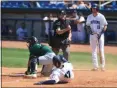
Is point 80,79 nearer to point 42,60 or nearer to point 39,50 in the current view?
point 42,60

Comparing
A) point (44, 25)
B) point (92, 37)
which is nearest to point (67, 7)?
point (44, 25)

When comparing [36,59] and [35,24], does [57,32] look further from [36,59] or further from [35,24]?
[35,24]

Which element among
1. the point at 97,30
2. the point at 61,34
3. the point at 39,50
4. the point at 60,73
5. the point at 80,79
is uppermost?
the point at 97,30

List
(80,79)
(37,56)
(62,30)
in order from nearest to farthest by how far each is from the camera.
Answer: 1. (80,79)
2. (37,56)
3. (62,30)

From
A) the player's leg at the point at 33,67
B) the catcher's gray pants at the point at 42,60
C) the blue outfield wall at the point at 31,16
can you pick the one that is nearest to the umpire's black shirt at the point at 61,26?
the catcher's gray pants at the point at 42,60

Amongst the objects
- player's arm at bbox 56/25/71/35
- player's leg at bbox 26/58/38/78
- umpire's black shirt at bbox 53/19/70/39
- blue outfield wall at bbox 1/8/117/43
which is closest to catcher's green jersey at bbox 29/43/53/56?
player's leg at bbox 26/58/38/78

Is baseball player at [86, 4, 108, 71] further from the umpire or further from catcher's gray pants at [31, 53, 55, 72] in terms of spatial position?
catcher's gray pants at [31, 53, 55, 72]

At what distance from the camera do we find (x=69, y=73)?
9336 mm

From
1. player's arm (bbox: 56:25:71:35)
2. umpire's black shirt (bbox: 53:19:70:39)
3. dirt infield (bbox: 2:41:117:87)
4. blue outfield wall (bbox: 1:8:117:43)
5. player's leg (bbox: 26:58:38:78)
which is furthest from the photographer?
blue outfield wall (bbox: 1:8:117:43)

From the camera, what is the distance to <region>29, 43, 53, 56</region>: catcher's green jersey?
10468 mm

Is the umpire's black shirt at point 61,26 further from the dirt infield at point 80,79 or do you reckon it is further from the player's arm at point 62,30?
the dirt infield at point 80,79

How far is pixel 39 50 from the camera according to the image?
1057cm

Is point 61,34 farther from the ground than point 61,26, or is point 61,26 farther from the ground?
point 61,26

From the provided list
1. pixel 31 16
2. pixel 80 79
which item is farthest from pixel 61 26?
pixel 31 16
